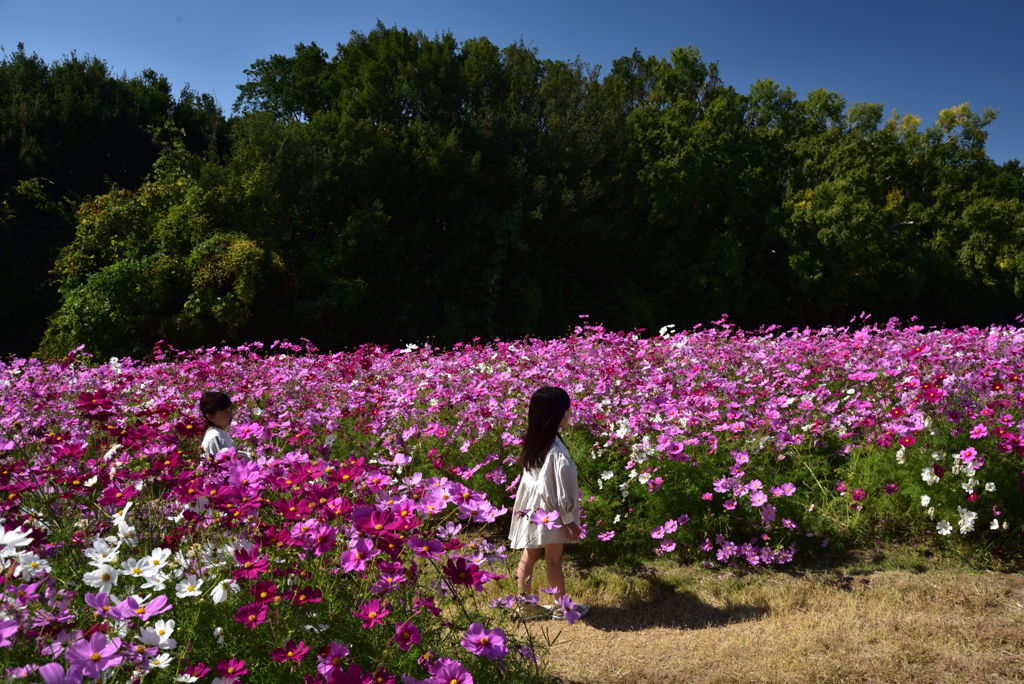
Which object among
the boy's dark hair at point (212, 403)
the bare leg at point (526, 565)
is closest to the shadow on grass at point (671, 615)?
the bare leg at point (526, 565)

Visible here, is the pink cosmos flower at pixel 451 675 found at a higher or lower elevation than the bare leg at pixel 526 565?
higher

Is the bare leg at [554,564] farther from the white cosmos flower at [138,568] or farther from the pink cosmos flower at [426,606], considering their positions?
the white cosmos flower at [138,568]

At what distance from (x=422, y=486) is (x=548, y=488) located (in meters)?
1.10

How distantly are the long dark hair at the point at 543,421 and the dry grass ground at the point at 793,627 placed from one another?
2.66ft

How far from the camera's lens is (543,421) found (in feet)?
10.8

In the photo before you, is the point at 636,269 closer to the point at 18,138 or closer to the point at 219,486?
the point at 18,138

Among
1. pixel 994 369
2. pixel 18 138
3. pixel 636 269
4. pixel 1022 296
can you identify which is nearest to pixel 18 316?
pixel 18 138

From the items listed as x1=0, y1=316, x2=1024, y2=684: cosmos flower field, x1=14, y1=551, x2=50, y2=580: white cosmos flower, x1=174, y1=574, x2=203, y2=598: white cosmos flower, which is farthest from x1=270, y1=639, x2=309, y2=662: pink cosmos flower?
x1=14, y1=551, x2=50, y2=580: white cosmos flower

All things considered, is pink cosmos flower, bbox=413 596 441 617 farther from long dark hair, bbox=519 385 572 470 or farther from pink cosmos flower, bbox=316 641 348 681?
long dark hair, bbox=519 385 572 470

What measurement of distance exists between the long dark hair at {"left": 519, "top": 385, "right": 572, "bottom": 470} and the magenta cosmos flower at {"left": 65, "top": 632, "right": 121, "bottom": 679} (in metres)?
2.10

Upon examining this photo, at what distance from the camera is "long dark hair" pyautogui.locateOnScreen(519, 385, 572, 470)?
3281mm

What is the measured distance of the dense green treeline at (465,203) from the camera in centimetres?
1397

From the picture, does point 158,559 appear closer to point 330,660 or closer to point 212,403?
point 330,660

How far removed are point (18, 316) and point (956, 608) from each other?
1793cm
